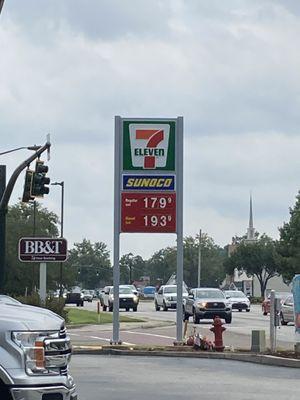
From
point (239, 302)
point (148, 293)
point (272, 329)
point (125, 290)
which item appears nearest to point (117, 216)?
point (272, 329)

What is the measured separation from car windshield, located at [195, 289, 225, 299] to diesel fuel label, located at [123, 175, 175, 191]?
1861 cm

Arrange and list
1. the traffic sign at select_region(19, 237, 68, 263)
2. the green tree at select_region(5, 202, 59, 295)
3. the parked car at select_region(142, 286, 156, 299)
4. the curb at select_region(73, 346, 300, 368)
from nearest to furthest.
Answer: the curb at select_region(73, 346, 300, 368) < the traffic sign at select_region(19, 237, 68, 263) < the green tree at select_region(5, 202, 59, 295) < the parked car at select_region(142, 286, 156, 299)

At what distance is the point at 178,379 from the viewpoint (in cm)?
1712

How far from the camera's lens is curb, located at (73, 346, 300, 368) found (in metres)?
21.1

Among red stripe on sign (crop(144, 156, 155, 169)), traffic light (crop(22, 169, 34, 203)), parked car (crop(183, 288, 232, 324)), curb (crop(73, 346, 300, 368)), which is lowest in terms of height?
curb (crop(73, 346, 300, 368))

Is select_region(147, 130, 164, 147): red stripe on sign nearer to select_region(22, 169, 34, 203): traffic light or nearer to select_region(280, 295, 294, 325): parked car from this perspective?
select_region(22, 169, 34, 203): traffic light

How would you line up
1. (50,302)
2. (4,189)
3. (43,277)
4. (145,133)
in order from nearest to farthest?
1. (145,133)
2. (43,277)
3. (4,189)
4. (50,302)

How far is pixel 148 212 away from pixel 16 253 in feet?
152

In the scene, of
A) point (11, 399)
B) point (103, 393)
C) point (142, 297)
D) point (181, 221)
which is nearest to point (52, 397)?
point (11, 399)

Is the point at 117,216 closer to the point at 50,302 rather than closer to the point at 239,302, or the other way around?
the point at 50,302

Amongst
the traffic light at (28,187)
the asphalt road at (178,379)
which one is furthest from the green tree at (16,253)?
the asphalt road at (178,379)

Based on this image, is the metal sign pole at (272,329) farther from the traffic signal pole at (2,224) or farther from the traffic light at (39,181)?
the traffic signal pole at (2,224)

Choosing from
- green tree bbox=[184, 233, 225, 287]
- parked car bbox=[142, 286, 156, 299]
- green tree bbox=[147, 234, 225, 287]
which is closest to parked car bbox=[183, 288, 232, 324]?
parked car bbox=[142, 286, 156, 299]

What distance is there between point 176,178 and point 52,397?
17.8 m
